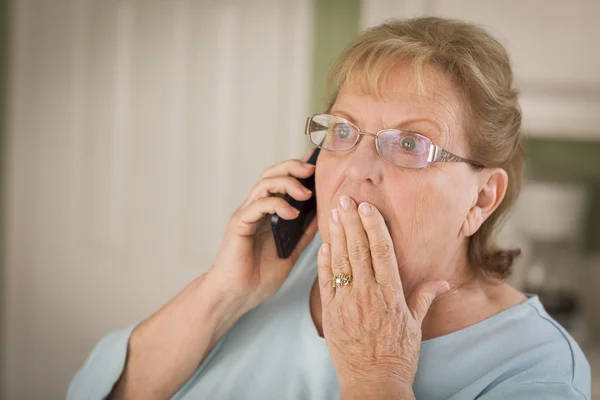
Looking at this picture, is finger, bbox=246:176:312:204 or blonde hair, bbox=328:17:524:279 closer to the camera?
blonde hair, bbox=328:17:524:279

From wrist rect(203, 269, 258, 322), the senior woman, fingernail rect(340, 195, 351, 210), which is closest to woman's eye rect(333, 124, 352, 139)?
the senior woman

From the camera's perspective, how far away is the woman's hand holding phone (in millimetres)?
1215

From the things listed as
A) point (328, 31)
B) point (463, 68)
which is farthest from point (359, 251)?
point (328, 31)

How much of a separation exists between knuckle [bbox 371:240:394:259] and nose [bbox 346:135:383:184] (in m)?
0.11

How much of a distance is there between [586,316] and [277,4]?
175 centimetres

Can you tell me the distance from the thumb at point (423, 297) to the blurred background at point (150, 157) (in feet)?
4.49

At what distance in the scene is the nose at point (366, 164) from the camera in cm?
107

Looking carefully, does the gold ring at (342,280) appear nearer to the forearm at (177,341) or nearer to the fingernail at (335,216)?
the fingernail at (335,216)

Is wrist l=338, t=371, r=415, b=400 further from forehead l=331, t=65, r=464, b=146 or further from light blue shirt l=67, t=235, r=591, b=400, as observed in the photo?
forehead l=331, t=65, r=464, b=146

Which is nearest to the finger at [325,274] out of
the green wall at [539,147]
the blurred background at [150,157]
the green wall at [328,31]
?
the blurred background at [150,157]

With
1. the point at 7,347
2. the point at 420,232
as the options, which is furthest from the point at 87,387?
the point at 7,347

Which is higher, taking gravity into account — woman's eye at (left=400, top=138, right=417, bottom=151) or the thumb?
woman's eye at (left=400, top=138, right=417, bottom=151)

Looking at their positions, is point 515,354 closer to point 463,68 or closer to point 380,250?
point 380,250

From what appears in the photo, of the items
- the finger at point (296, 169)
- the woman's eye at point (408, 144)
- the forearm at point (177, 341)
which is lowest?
the forearm at point (177, 341)
